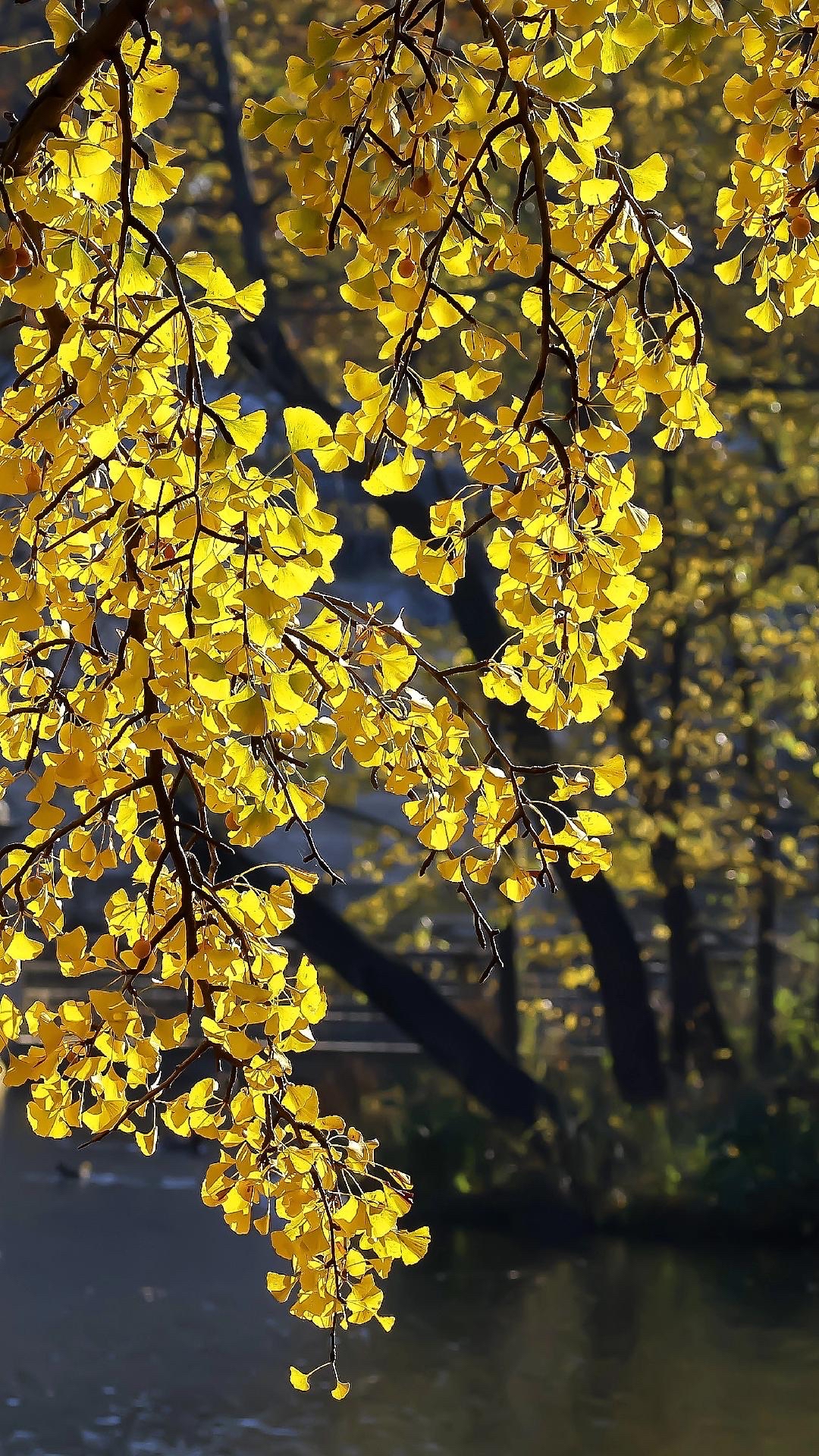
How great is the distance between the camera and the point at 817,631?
976 cm

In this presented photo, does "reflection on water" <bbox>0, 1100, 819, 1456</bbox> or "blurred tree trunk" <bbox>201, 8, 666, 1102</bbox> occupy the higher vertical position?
"blurred tree trunk" <bbox>201, 8, 666, 1102</bbox>

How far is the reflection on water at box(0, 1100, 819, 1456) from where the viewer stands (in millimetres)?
6570

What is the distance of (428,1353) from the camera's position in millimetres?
7418

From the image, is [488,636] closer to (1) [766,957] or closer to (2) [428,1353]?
A: (1) [766,957]

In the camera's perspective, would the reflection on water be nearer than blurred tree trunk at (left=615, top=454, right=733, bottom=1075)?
Yes

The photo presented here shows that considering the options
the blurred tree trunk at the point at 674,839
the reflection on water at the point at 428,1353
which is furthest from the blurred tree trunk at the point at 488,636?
the reflection on water at the point at 428,1353

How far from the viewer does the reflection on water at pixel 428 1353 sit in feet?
21.6

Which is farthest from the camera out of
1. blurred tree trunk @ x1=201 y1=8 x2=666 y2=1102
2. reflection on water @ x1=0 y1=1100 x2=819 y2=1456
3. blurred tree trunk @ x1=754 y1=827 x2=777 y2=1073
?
blurred tree trunk @ x1=754 y1=827 x2=777 y2=1073

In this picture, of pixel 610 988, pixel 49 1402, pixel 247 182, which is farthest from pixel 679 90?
pixel 49 1402

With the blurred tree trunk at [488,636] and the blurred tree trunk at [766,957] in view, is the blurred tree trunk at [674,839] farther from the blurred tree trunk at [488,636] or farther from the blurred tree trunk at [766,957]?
the blurred tree trunk at [488,636]

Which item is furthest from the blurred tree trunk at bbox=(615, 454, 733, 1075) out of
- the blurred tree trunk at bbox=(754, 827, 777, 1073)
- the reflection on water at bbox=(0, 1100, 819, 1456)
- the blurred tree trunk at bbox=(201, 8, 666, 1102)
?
the reflection on water at bbox=(0, 1100, 819, 1456)

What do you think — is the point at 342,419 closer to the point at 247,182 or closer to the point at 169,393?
the point at 169,393

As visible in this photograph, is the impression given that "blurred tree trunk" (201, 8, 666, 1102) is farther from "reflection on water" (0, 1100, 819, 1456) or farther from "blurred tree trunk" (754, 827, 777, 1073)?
"reflection on water" (0, 1100, 819, 1456)

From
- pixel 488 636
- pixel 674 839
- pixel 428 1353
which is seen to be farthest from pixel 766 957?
pixel 428 1353
